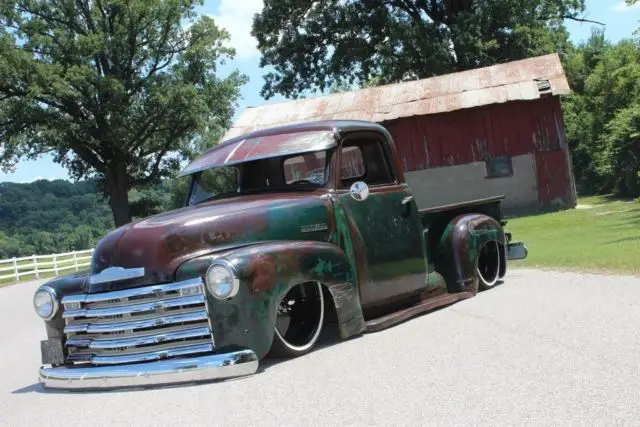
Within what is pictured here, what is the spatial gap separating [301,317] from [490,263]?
376 cm

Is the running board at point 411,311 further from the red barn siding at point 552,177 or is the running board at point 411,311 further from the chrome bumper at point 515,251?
the red barn siding at point 552,177

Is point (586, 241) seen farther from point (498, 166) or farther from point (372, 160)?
point (498, 166)

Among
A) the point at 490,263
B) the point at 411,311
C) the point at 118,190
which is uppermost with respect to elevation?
the point at 118,190

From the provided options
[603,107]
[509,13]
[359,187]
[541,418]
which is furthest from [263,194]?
[509,13]

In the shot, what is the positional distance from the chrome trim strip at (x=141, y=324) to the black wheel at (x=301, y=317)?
854 millimetres

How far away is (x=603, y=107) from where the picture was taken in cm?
3938

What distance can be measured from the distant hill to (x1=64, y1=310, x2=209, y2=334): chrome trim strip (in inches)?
2620

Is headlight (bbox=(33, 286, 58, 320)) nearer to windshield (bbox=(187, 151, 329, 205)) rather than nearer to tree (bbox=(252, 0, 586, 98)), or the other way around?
windshield (bbox=(187, 151, 329, 205))

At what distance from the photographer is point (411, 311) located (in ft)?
23.1

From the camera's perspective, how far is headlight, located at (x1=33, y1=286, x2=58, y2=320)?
5824mm

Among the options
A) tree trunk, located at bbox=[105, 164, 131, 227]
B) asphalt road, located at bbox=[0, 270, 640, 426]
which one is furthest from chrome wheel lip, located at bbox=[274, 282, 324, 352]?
tree trunk, located at bbox=[105, 164, 131, 227]

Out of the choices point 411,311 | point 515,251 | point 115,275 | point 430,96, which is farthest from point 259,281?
point 430,96

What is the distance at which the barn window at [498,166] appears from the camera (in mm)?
30844

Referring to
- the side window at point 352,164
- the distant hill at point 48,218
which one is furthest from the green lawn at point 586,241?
the distant hill at point 48,218
